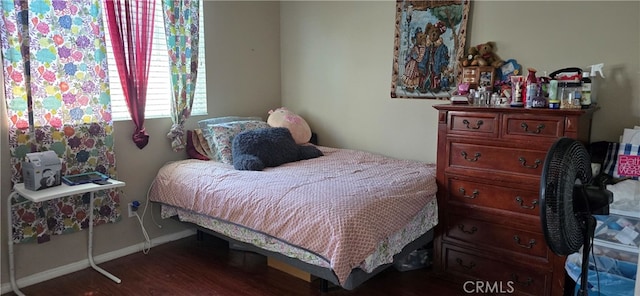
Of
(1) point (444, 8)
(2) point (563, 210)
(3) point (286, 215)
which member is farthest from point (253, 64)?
(2) point (563, 210)

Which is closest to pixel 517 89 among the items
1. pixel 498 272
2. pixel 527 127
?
pixel 527 127

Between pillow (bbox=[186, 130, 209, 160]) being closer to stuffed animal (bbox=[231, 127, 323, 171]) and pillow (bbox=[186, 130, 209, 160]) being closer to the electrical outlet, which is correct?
stuffed animal (bbox=[231, 127, 323, 171])

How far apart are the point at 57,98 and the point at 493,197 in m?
2.73

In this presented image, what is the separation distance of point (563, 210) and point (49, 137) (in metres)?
2.79

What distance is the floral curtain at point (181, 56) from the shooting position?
10.8ft

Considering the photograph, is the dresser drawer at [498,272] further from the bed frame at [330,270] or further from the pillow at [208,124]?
the pillow at [208,124]

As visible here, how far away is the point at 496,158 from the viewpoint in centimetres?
254

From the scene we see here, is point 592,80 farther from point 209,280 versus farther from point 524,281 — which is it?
point 209,280

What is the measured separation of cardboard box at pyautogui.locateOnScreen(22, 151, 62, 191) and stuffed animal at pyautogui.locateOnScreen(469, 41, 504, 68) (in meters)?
2.70

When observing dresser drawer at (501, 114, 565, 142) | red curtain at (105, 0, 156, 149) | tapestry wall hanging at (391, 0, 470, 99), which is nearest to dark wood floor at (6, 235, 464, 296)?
red curtain at (105, 0, 156, 149)

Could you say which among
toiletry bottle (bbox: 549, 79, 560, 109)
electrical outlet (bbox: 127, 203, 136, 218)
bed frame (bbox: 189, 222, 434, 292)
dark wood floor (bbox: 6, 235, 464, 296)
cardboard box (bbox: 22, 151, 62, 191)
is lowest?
dark wood floor (bbox: 6, 235, 464, 296)

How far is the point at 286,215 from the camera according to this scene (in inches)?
92.2

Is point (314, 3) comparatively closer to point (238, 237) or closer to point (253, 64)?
point (253, 64)

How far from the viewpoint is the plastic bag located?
215 cm
